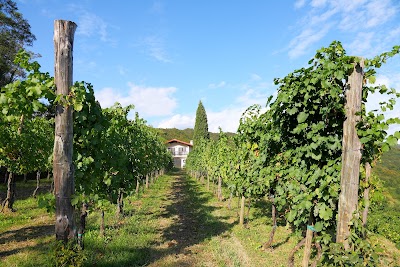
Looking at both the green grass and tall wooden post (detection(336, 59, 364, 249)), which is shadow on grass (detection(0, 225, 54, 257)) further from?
the green grass

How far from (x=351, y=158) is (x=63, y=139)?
403cm

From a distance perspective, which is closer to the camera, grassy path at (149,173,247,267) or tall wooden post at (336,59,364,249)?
tall wooden post at (336,59,364,249)

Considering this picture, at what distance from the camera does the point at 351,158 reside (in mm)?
3463

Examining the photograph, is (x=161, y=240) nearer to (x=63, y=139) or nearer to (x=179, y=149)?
(x=63, y=139)

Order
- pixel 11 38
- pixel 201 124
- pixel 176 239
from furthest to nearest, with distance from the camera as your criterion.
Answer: pixel 201 124
pixel 11 38
pixel 176 239

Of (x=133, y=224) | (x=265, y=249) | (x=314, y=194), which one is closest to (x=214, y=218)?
(x=133, y=224)

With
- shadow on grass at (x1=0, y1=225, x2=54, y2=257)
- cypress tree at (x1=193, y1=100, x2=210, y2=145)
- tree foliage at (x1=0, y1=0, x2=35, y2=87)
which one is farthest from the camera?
cypress tree at (x1=193, y1=100, x2=210, y2=145)

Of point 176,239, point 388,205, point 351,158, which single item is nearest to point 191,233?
point 176,239

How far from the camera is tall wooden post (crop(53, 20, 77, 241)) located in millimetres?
4188

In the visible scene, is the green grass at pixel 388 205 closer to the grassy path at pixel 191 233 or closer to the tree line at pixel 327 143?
the tree line at pixel 327 143

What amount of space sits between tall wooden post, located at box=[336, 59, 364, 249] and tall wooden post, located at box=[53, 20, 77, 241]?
3.89m

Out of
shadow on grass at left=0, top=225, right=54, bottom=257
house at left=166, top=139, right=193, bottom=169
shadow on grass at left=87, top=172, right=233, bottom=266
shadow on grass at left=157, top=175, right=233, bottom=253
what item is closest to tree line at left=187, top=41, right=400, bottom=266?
shadow on grass at left=87, top=172, right=233, bottom=266

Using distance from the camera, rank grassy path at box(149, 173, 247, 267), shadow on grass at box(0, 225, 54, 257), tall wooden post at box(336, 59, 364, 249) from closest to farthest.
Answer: tall wooden post at box(336, 59, 364, 249) < grassy path at box(149, 173, 247, 267) < shadow on grass at box(0, 225, 54, 257)

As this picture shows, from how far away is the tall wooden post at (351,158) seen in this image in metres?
3.46
